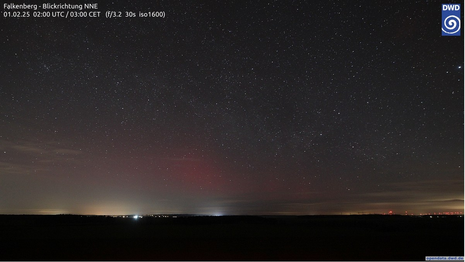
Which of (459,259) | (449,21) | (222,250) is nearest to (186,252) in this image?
(222,250)

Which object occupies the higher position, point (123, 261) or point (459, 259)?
point (123, 261)

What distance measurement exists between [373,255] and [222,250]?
7924 mm

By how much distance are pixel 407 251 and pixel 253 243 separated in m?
8.79

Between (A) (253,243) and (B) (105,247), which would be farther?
(A) (253,243)

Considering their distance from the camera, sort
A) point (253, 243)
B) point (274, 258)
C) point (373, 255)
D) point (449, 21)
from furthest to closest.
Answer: point (253, 243)
point (373, 255)
point (274, 258)
point (449, 21)

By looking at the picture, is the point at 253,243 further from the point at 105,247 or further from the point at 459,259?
the point at 459,259

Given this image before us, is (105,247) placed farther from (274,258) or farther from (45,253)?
(274,258)

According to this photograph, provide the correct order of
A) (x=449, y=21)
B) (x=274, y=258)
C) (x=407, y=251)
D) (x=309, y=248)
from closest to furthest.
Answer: (x=449, y=21), (x=274, y=258), (x=407, y=251), (x=309, y=248)

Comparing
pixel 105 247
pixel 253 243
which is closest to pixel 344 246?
pixel 253 243

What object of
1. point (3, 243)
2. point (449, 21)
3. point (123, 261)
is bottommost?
point (123, 261)

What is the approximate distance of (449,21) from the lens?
42.5 feet

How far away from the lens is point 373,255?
1573cm

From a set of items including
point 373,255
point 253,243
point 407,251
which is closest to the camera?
point 373,255

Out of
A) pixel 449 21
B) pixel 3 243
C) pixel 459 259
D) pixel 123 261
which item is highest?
pixel 449 21
